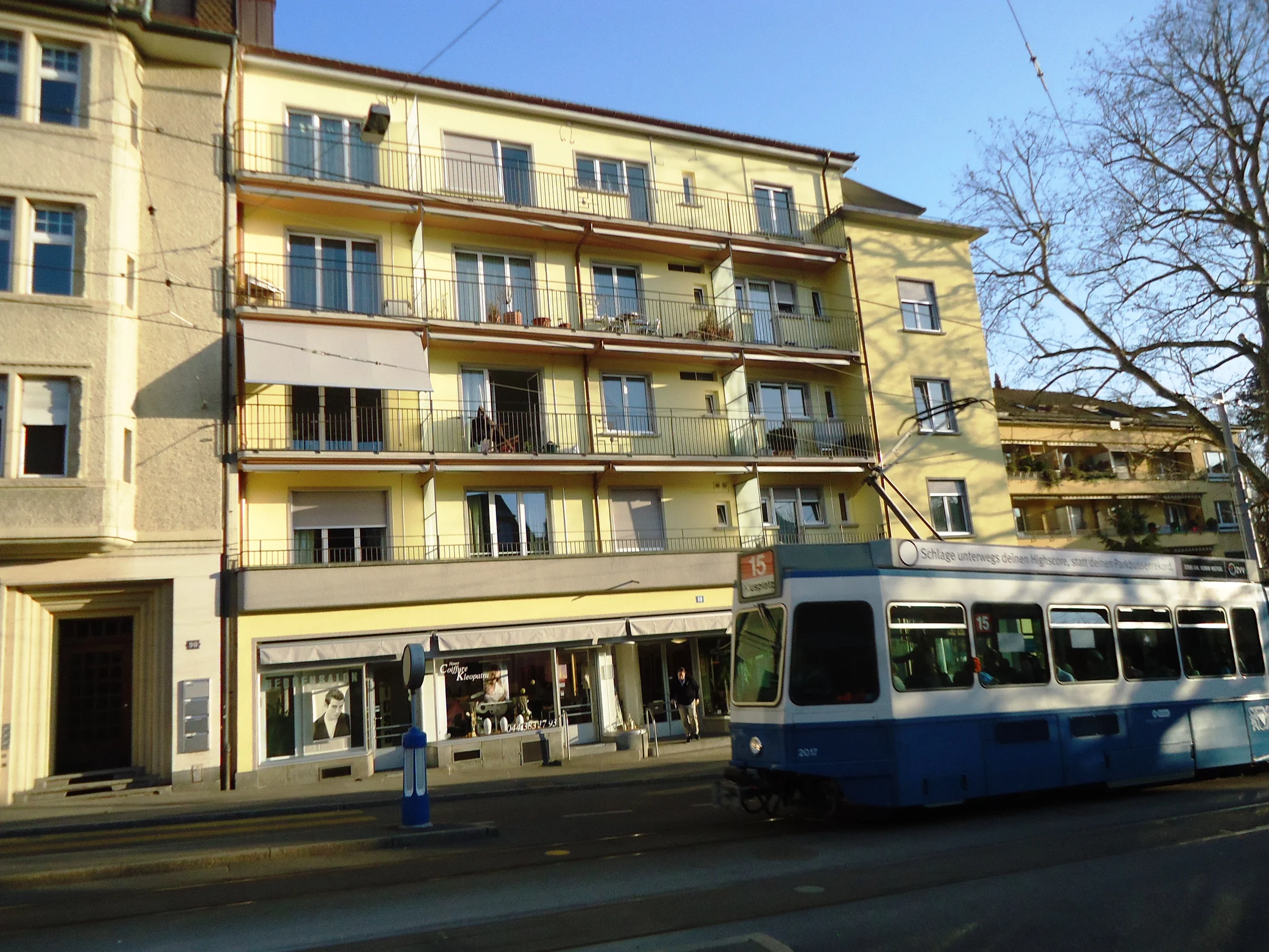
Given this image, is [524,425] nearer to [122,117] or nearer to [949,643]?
[122,117]

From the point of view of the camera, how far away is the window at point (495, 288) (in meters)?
21.9

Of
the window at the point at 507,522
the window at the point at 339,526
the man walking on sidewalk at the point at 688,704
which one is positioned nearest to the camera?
the window at the point at 339,526

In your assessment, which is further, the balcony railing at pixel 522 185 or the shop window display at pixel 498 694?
the balcony railing at pixel 522 185

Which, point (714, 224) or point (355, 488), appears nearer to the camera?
point (355, 488)

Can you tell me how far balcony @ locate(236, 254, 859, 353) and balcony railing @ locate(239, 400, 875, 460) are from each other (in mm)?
2159

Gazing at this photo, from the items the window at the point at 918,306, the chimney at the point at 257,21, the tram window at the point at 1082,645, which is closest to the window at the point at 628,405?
the window at the point at 918,306

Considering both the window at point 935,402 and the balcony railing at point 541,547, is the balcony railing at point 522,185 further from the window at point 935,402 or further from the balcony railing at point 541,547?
the balcony railing at point 541,547

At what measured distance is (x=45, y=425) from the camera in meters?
16.6

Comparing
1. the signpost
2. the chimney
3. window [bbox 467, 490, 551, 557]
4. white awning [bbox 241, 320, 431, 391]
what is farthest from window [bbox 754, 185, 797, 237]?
the signpost

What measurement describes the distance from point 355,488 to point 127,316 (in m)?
5.53

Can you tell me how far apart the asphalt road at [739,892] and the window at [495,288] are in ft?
45.1

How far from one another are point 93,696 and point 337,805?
21.7 feet

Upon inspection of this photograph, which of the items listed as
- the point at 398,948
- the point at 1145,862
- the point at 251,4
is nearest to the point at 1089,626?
the point at 1145,862

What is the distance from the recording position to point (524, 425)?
72.4ft
